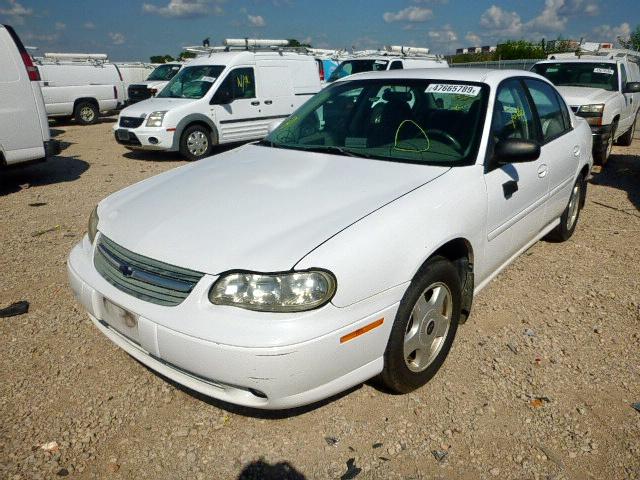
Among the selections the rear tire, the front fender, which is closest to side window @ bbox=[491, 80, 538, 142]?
the front fender

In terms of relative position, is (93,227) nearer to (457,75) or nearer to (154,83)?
(457,75)

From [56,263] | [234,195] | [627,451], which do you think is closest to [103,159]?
[56,263]

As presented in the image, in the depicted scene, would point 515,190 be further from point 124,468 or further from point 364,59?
point 364,59

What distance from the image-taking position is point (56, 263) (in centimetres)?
450

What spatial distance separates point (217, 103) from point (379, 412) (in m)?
8.21


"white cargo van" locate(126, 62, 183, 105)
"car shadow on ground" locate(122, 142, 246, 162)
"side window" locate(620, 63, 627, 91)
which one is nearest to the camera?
"side window" locate(620, 63, 627, 91)

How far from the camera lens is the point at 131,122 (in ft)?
31.1

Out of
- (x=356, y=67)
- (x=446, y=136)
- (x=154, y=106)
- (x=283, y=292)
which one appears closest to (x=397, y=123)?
(x=446, y=136)

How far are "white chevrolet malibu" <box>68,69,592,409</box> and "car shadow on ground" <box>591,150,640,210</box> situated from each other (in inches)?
157

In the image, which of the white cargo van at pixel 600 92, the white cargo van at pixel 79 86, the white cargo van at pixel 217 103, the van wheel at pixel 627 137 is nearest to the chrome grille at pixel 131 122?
the white cargo van at pixel 217 103

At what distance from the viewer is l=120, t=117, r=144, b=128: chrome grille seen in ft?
30.7

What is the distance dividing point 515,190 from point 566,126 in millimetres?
1618

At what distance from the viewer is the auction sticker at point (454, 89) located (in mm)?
3244

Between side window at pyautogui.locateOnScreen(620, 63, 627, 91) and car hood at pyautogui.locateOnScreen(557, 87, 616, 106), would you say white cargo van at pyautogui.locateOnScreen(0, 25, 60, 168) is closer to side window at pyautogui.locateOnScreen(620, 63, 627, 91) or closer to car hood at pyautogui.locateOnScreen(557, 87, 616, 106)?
car hood at pyautogui.locateOnScreen(557, 87, 616, 106)
